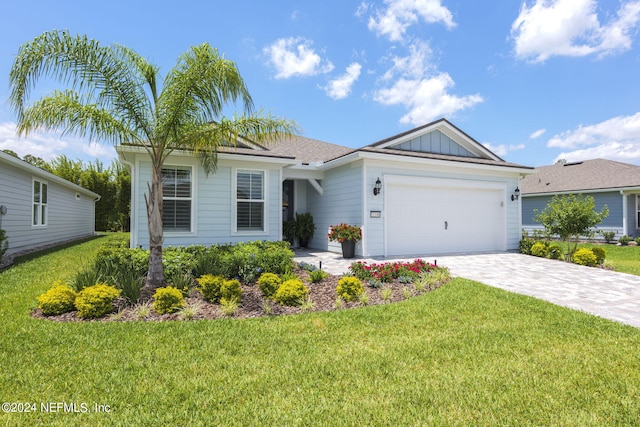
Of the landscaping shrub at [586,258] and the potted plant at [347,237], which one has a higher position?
the potted plant at [347,237]

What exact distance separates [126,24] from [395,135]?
841 centimetres

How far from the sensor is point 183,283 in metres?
5.59

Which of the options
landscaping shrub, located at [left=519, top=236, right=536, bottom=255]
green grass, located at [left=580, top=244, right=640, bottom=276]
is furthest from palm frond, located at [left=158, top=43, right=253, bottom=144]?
landscaping shrub, located at [left=519, top=236, right=536, bottom=255]

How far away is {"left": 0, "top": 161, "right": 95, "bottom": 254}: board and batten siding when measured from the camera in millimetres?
10523

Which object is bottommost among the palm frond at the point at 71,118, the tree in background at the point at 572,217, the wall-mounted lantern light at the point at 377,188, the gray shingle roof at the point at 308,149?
the tree in background at the point at 572,217

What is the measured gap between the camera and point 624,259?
11.4 meters

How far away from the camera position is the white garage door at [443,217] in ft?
35.6

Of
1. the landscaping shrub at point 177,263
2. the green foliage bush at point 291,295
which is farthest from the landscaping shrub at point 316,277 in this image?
the landscaping shrub at point 177,263

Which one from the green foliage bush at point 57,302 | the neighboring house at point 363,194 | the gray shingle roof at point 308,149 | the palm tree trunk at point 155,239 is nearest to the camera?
the green foliage bush at point 57,302

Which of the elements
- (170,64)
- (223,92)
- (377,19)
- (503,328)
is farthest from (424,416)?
(377,19)

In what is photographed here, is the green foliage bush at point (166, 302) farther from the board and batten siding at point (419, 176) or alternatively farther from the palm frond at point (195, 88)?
the board and batten siding at point (419, 176)

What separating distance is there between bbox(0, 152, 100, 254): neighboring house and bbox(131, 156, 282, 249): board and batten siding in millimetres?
4641

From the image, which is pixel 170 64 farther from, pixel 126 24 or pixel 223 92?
pixel 126 24

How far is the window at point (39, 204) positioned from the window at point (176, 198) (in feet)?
24.0
